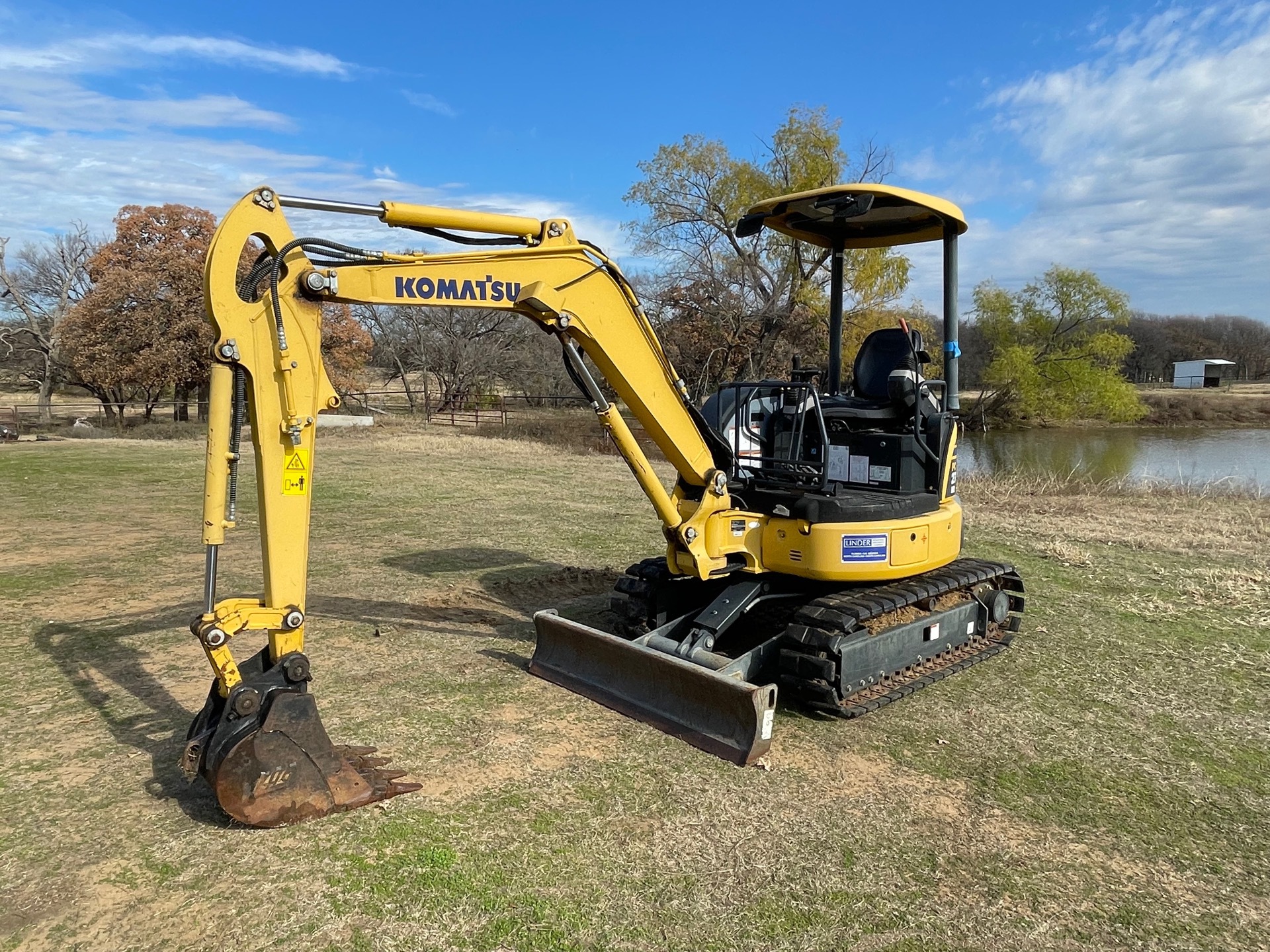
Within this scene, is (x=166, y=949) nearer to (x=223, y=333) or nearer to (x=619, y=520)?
(x=223, y=333)

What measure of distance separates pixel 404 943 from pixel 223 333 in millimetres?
Answer: 2784

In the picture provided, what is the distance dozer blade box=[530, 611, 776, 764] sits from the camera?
192 inches

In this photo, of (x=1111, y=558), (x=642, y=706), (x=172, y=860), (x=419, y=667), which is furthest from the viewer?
(x=1111, y=558)

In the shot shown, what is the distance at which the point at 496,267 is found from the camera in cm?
491

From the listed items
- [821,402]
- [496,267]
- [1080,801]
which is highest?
[496,267]

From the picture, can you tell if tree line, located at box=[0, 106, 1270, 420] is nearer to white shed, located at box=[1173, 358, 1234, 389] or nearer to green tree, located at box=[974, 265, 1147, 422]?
green tree, located at box=[974, 265, 1147, 422]

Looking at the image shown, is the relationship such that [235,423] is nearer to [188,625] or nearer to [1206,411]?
[188,625]

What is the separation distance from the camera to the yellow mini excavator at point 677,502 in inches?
162

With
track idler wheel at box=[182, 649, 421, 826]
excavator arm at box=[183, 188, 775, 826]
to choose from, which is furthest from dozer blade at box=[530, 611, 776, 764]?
track idler wheel at box=[182, 649, 421, 826]

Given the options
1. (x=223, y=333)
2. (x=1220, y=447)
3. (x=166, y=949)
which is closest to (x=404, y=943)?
(x=166, y=949)

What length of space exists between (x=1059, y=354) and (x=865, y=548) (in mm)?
42543

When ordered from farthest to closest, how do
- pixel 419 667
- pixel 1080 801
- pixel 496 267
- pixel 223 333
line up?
1. pixel 419 667
2. pixel 496 267
3. pixel 1080 801
4. pixel 223 333

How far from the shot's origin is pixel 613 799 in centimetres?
445

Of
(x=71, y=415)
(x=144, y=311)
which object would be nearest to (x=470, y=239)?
(x=144, y=311)
